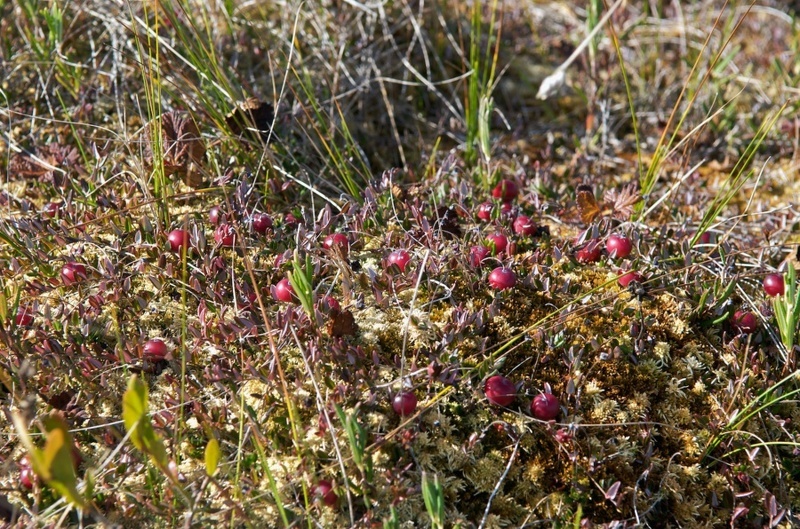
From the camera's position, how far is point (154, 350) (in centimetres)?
275

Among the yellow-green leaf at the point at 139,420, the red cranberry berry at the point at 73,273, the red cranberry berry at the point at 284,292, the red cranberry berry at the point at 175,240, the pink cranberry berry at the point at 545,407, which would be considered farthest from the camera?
the red cranberry berry at the point at 175,240

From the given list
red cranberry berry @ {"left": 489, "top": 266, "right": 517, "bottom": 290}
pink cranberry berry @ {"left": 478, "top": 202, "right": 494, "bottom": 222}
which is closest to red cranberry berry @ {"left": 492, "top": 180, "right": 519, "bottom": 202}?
pink cranberry berry @ {"left": 478, "top": 202, "right": 494, "bottom": 222}

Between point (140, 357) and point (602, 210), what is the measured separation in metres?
2.34

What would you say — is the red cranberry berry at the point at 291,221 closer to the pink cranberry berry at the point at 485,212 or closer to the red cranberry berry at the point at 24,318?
the pink cranberry berry at the point at 485,212

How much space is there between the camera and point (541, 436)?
265 cm

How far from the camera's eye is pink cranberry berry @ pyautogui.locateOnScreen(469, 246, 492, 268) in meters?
3.05

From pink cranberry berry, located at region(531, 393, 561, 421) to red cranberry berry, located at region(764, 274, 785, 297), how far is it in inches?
45.5

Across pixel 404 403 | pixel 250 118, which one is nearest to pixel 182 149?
pixel 250 118

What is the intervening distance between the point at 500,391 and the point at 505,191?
4.50ft

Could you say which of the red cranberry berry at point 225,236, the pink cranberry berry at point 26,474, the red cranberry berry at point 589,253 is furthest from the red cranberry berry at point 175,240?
the red cranberry berry at point 589,253

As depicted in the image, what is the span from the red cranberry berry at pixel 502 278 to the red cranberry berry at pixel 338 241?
0.65 m

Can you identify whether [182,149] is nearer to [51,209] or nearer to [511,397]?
[51,209]

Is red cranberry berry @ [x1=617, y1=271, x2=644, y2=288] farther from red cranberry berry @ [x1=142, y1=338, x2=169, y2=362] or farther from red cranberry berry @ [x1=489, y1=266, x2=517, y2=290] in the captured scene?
red cranberry berry @ [x1=142, y1=338, x2=169, y2=362]

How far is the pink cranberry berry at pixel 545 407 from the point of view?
2.61 meters
